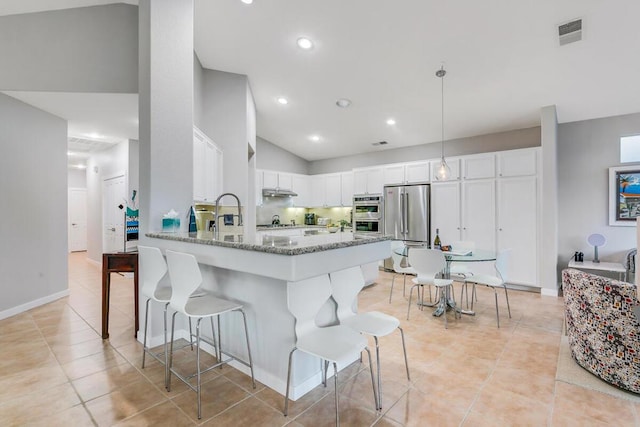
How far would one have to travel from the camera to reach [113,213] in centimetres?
611

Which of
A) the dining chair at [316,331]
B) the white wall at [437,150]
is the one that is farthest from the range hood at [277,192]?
the dining chair at [316,331]

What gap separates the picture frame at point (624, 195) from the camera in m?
4.17

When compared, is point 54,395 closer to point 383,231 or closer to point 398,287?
point 398,287

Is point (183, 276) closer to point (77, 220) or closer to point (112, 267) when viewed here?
point (112, 267)

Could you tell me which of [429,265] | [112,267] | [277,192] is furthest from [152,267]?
[277,192]

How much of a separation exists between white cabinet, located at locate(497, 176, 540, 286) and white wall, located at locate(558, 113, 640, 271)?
581 mm

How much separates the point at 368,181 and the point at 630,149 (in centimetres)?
409

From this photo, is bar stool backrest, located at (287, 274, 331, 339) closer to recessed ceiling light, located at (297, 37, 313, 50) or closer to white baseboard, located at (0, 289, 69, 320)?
recessed ceiling light, located at (297, 37, 313, 50)

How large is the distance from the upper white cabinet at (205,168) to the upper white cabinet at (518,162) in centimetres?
452

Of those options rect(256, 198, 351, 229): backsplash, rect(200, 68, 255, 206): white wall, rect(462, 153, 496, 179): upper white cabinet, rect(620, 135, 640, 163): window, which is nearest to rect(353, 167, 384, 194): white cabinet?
rect(256, 198, 351, 229): backsplash

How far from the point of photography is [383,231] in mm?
6129

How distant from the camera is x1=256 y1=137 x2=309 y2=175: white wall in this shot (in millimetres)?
6863

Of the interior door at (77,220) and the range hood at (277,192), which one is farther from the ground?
the range hood at (277,192)

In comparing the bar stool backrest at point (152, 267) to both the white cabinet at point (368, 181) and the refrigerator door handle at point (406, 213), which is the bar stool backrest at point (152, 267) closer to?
the refrigerator door handle at point (406, 213)
